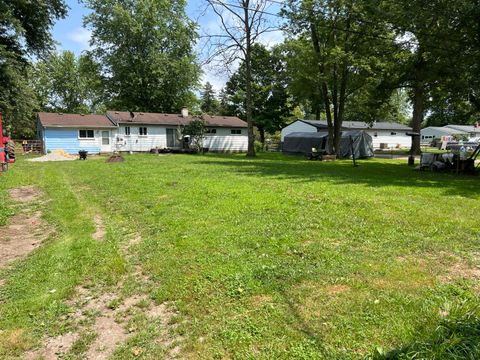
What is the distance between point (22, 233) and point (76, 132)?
22838 millimetres

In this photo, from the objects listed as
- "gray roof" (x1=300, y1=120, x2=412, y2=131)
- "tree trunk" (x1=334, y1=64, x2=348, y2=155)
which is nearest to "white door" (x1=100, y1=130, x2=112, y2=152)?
"tree trunk" (x1=334, y1=64, x2=348, y2=155)

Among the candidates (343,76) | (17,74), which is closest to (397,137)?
(343,76)

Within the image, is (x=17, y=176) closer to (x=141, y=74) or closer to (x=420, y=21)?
(x=420, y=21)

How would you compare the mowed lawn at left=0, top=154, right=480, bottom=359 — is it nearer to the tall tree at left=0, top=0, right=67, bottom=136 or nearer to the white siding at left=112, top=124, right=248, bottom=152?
the tall tree at left=0, top=0, right=67, bottom=136

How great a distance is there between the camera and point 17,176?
12.4m

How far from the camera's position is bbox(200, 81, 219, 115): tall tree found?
60525 mm

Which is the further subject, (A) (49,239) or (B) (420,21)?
(B) (420,21)

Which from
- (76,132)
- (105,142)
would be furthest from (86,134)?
(105,142)

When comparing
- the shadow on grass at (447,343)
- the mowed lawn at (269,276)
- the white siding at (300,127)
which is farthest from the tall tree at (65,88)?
the shadow on grass at (447,343)

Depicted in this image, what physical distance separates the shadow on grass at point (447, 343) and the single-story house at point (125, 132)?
27694 mm

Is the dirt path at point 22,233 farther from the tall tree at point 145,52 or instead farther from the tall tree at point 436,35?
the tall tree at point 145,52

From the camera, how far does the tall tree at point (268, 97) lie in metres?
45.3

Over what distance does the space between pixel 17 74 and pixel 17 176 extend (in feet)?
26.1

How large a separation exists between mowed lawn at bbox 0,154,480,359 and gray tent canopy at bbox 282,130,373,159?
19217 millimetres
